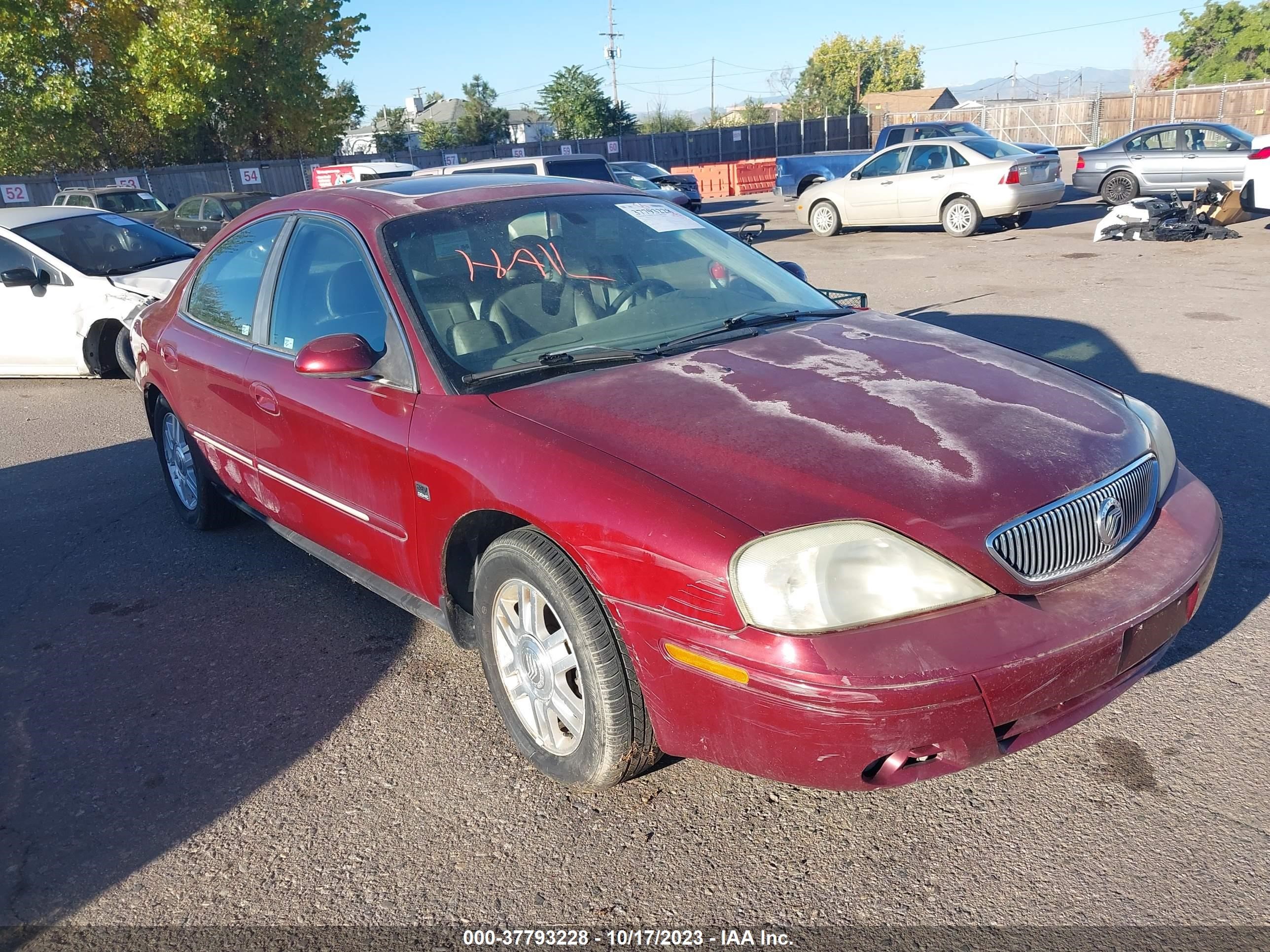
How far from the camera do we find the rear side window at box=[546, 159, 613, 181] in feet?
48.9

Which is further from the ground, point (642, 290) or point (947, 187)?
point (642, 290)

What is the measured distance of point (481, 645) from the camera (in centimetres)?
303

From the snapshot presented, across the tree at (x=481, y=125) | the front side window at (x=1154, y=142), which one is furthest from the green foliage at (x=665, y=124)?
the front side window at (x=1154, y=142)

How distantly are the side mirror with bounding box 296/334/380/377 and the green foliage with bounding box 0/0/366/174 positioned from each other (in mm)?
28976

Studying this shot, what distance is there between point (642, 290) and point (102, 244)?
758 cm

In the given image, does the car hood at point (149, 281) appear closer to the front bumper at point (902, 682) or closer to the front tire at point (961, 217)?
the front bumper at point (902, 682)

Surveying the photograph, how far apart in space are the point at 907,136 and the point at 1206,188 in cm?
810

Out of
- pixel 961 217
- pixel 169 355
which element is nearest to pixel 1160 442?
pixel 169 355

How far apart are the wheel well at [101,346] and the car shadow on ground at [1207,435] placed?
292 inches

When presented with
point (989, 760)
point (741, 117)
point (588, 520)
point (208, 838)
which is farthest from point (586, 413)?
point (741, 117)

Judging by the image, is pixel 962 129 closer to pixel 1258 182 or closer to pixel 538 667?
pixel 1258 182

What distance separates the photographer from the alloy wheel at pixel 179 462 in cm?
495

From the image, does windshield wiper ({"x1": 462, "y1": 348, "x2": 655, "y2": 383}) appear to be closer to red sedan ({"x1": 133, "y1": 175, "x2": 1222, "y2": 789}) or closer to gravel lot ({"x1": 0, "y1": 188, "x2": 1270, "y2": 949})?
red sedan ({"x1": 133, "y1": 175, "x2": 1222, "y2": 789})

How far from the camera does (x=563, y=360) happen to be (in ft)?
10.3
